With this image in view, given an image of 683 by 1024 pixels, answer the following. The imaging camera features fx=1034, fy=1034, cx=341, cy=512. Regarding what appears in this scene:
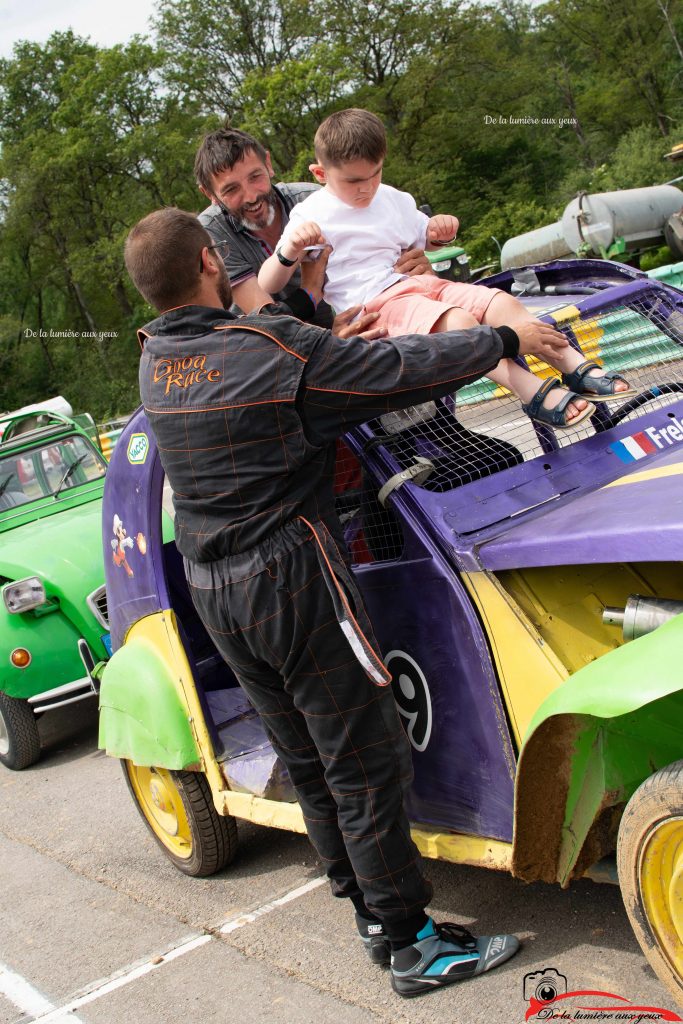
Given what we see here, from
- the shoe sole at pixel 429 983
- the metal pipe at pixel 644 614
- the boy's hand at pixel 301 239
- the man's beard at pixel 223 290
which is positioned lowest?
the shoe sole at pixel 429 983

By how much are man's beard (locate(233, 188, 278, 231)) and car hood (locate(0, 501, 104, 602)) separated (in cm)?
324

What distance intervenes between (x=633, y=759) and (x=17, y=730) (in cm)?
477

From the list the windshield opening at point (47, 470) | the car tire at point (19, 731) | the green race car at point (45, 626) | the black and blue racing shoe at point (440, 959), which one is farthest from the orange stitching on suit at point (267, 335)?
the windshield opening at point (47, 470)

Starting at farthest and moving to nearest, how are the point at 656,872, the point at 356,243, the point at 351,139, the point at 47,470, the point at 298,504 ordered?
the point at 47,470 < the point at 356,243 < the point at 351,139 < the point at 298,504 < the point at 656,872

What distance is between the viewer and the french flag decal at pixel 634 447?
3.20 metres

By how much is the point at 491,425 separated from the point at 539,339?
0.36 meters

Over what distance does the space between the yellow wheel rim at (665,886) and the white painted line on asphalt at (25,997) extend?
1.99 m

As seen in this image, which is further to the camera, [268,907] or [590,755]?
[268,907]

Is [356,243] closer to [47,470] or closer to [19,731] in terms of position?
[19,731]

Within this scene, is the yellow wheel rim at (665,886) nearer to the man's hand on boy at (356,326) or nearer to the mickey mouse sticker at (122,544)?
the man's hand on boy at (356,326)

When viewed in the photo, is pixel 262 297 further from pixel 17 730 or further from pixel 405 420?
pixel 17 730

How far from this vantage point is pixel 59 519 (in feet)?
25.1

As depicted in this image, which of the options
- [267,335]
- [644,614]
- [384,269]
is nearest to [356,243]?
[384,269]

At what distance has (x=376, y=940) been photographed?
3.17 metres
